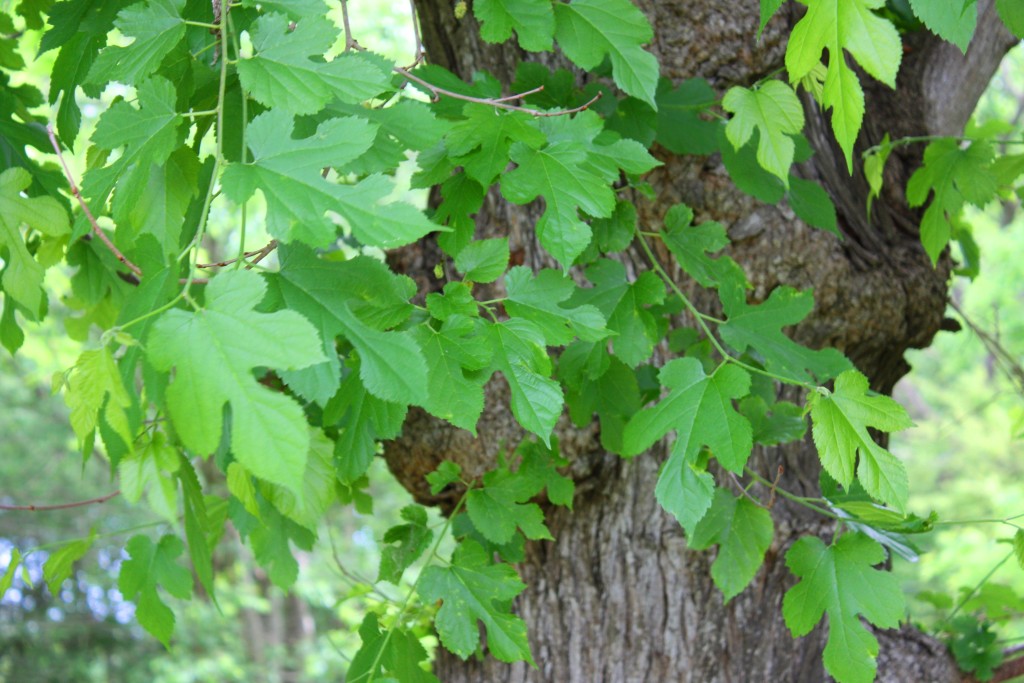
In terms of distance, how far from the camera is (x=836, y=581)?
1.39m

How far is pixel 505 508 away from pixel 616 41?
78 centimetres

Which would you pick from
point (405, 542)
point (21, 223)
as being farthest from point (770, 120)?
point (21, 223)

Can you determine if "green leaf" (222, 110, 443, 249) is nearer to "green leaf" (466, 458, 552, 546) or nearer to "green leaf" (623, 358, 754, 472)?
"green leaf" (623, 358, 754, 472)

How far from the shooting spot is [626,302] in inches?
56.9

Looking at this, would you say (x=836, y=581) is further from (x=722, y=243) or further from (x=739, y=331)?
(x=722, y=243)

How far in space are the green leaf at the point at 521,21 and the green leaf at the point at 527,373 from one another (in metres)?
0.43

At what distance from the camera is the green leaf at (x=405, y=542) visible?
62.4 inches

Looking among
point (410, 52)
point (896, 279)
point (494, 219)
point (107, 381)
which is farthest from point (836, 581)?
point (410, 52)

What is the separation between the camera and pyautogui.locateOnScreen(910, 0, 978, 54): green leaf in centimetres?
95

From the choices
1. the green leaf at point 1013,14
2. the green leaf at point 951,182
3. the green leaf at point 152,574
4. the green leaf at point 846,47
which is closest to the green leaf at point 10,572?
the green leaf at point 152,574

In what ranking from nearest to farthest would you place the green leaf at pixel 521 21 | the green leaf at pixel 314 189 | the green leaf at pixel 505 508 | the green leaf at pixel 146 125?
the green leaf at pixel 314 189 < the green leaf at pixel 146 125 < the green leaf at pixel 521 21 < the green leaf at pixel 505 508

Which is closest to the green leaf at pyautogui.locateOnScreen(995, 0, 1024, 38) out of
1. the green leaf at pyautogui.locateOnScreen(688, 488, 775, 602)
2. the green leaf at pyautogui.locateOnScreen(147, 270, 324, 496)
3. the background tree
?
the background tree

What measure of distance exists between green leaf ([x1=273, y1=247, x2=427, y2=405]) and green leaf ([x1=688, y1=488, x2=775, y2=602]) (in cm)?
69

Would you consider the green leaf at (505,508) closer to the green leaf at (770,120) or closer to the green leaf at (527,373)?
the green leaf at (527,373)
